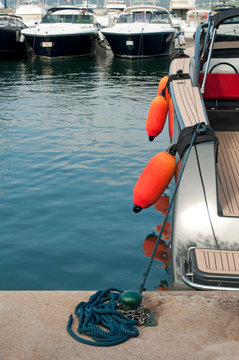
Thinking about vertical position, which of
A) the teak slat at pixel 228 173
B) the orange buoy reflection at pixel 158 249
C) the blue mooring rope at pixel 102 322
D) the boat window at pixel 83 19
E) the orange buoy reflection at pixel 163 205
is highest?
the boat window at pixel 83 19

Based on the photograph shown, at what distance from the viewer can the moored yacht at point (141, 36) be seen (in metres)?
24.8

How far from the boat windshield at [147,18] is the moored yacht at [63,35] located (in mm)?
1834

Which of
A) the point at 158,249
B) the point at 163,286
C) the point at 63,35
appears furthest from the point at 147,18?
the point at 163,286

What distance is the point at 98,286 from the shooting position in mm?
4625

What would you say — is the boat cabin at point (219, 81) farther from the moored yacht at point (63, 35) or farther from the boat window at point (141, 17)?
the boat window at point (141, 17)

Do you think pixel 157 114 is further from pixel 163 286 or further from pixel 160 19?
pixel 160 19

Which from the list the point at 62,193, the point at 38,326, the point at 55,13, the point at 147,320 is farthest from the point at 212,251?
the point at 55,13

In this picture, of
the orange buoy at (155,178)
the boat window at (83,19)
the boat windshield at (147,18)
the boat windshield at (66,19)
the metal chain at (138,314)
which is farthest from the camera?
the boat window at (83,19)

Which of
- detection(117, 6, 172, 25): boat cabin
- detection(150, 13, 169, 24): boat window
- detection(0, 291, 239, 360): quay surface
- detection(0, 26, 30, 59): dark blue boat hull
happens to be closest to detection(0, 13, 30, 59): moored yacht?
detection(0, 26, 30, 59): dark blue boat hull

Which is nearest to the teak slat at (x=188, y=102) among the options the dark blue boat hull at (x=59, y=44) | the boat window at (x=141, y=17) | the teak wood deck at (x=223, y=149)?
the teak wood deck at (x=223, y=149)

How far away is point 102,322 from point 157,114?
3940 mm

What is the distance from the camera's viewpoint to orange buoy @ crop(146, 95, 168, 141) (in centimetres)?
649

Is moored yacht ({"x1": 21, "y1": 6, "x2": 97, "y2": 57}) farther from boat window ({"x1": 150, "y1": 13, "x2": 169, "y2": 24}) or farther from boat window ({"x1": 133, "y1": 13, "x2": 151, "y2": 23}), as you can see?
boat window ({"x1": 150, "y1": 13, "x2": 169, "y2": 24})

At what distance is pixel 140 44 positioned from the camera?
2497 centimetres
